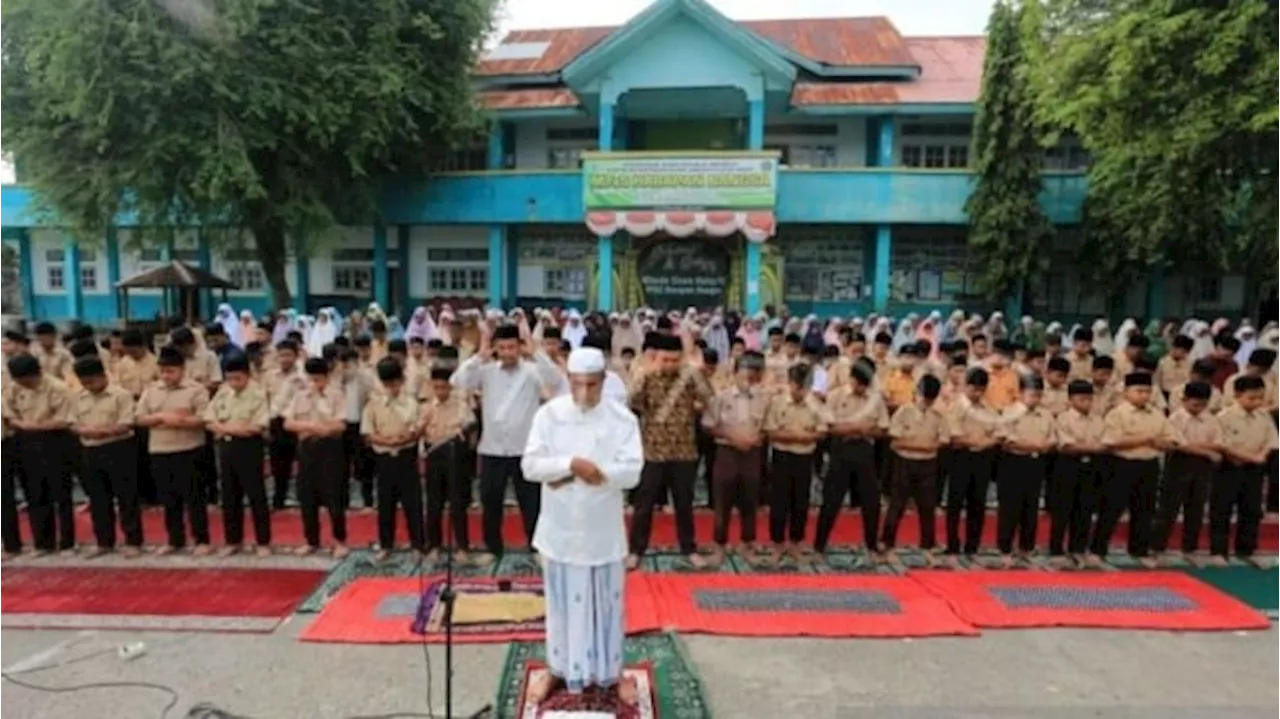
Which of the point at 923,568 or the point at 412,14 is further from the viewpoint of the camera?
the point at 412,14

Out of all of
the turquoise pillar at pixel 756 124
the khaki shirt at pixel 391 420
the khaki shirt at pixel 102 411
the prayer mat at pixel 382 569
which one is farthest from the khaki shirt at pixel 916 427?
the turquoise pillar at pixel 756 124

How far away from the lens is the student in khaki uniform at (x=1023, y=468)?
5742 mm

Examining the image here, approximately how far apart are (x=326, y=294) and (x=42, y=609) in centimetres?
1560

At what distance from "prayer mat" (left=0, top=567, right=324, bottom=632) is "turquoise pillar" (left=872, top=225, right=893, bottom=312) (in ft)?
44.2

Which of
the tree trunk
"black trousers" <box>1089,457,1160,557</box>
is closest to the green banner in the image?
the tree trunk

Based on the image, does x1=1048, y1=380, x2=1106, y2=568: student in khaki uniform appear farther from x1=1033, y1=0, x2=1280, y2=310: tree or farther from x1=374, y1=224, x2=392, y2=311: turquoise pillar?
x1=374, y1=224, x2=392, y2=311: turquoise pillar

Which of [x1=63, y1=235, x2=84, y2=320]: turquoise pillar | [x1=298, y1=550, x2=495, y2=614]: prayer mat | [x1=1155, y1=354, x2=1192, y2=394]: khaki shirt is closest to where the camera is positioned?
[x1=298, y1=550, x2=495, y2=614]: prayer mat

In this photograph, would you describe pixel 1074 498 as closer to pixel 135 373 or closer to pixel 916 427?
pixel 916 427

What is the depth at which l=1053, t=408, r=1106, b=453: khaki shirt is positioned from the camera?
5770mm

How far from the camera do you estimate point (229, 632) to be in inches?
179

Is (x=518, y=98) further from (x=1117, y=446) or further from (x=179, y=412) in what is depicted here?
(x=1117, y=446)

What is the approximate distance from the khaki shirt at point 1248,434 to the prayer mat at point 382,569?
5256 mm

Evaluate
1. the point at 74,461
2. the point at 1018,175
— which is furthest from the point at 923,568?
the point at 1018,175

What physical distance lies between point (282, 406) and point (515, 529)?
1979 mm
